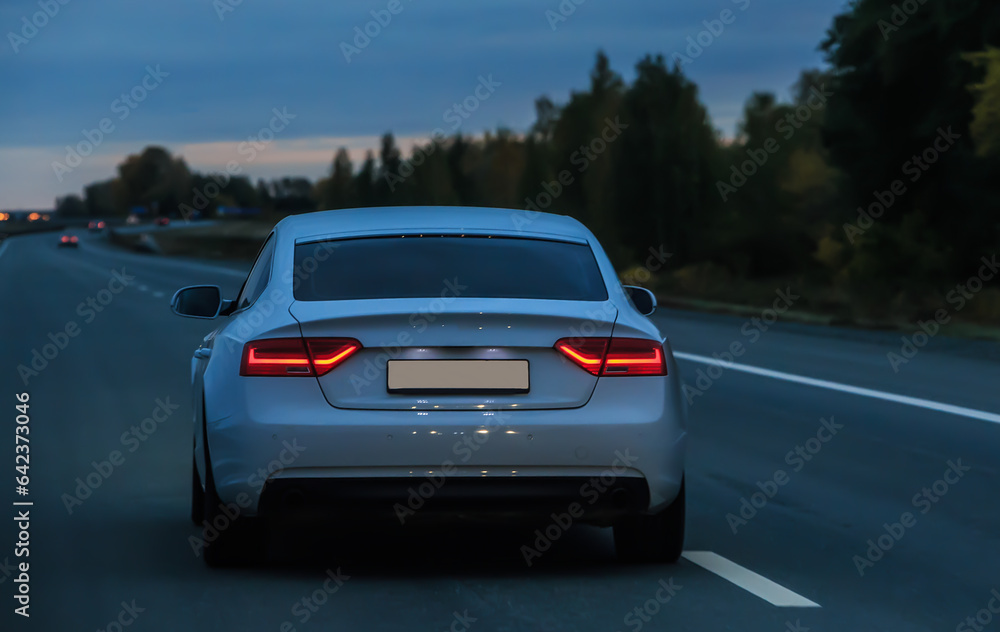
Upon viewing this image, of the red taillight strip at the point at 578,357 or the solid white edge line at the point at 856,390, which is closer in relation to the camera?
the red taillight strip at the point at 578,357

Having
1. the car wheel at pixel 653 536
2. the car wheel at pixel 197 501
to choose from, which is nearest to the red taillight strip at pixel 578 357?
the car wheel at pixel 653 536

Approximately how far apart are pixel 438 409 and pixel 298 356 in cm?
58

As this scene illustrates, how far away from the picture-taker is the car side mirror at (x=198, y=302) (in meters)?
8.16

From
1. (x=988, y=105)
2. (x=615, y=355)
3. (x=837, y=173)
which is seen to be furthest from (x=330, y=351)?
(x=837, y=173)

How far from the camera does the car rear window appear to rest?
6562 mm

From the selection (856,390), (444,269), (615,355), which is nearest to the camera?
(615,355)

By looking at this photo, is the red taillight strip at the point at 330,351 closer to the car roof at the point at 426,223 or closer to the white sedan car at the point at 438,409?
Answer: the white sedan car at the point at 438,409

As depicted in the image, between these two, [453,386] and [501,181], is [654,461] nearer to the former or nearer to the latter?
[453,386]

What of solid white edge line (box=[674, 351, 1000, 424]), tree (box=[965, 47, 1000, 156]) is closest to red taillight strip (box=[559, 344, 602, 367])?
solid white edge line (box=[674, 351, 1000, 424])

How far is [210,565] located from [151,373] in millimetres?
10043

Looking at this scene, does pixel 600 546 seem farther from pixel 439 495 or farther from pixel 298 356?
pixel 298 356

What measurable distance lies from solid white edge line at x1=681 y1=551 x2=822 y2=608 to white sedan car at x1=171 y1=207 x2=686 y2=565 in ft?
1.25

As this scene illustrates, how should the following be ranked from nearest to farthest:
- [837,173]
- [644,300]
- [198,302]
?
[198,302] → [644,300] → [837,173]

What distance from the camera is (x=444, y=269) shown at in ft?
22.0
